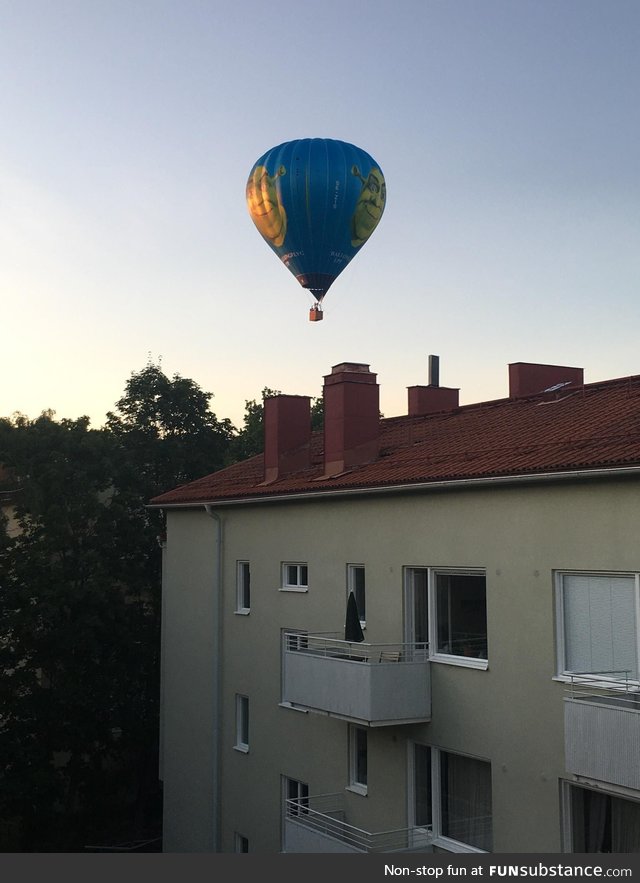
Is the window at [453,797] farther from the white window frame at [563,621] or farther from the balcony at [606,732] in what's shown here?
the balcony at [606,732]

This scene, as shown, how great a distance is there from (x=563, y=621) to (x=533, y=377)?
988 cm

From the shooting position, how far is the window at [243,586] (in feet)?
74.0

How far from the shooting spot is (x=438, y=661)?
15.5m

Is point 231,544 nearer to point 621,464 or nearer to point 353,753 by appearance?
point 353,753

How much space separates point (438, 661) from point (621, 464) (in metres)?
5.28

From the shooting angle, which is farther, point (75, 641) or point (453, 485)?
point (75, 641)

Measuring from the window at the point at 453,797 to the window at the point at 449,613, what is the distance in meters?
1.68

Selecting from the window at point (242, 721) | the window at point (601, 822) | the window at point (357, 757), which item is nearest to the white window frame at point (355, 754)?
the window at point (357, 757)

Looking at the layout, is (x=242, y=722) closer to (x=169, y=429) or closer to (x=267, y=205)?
(x=267, y=205)

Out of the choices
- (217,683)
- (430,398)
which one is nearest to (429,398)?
(430,398)

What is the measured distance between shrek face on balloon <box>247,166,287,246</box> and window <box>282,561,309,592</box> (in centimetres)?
968

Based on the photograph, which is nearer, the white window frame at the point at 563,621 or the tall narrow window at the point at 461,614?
the white window frame at the point at 563,621

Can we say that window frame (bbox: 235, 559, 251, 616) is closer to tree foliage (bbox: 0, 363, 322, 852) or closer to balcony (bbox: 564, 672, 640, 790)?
tree foliage (bbox: 0, 363, 322, 852)

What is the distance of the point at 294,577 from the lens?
67.7 feet
